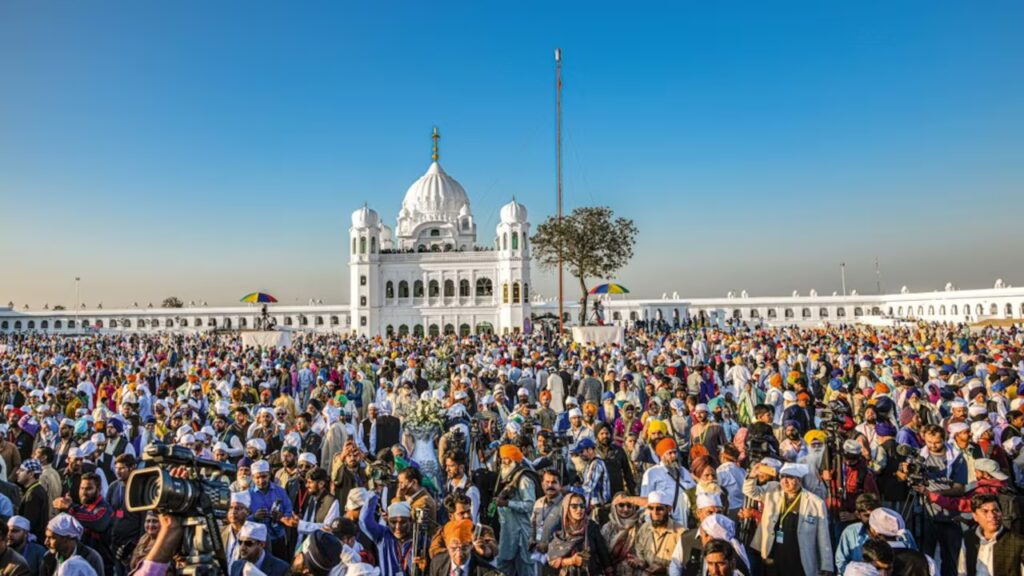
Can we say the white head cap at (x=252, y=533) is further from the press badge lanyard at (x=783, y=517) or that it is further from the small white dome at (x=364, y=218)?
the small white dome at (x=364, y=218)

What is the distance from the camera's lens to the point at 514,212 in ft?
182

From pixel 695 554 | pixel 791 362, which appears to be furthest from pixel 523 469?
pixel 791 362

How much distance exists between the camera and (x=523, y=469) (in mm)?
5660

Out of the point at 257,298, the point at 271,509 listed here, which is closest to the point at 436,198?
the point at 257,298

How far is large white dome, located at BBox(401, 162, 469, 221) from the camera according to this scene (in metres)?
62.1

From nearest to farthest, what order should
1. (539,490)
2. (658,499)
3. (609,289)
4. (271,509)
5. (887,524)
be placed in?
(887,524)
(658,499)
(539,490)
(271,509)
(609,289)

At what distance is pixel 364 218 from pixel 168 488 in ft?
175

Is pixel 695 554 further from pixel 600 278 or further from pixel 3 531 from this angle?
pixel 600 278

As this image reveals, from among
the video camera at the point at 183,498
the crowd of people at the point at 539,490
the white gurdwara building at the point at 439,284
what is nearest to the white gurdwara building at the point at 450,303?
the white gurdwara building at the point at 439,284

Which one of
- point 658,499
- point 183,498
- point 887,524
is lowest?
point 887,524

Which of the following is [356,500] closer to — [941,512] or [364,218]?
[941,512]

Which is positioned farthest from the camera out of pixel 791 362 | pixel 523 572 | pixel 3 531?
pixel 791 362

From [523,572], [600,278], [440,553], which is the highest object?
[600,278]

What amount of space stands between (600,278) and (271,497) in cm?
3877
